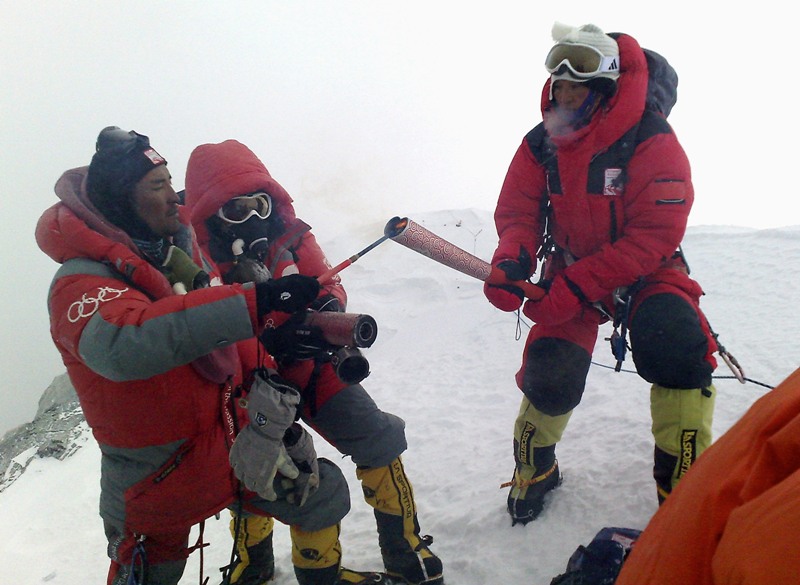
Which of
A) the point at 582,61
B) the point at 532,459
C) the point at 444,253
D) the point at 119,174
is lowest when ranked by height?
the point at 532,459

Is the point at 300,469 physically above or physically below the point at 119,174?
below

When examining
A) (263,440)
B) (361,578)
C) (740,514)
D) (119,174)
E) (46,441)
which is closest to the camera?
(740,514)

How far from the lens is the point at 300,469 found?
2.64 metres

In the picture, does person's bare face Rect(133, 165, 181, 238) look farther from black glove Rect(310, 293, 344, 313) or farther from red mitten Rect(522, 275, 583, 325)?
red mitten Rect(522, 275, 583, 325)

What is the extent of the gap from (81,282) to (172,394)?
1.91 feet

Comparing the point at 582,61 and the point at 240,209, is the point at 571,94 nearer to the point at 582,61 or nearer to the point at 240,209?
the point at 582,61

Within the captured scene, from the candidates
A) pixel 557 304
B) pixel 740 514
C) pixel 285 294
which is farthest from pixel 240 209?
pixel 740 514

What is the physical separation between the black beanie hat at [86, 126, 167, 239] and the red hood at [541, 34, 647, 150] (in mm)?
2113

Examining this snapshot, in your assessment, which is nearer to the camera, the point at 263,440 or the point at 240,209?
the point at 263,440

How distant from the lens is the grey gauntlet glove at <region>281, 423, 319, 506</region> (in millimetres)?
2602

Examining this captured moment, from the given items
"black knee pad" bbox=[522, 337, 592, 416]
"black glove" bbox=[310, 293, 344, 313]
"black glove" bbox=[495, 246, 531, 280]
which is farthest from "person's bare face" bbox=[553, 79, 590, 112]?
"black glove" bbox=[310, 293, 344, 313]

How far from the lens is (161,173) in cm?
257

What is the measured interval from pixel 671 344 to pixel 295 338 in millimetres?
1756

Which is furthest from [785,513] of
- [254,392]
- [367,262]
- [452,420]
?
[367,262]
